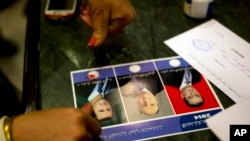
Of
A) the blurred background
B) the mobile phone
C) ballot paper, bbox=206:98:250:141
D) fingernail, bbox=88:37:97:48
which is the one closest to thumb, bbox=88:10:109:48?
fingernail, bbox=88:37:97:48

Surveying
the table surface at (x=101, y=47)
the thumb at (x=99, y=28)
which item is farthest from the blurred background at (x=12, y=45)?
the thumb at (x=99, y=28)

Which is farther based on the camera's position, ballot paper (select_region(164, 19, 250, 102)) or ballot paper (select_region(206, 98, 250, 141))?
ballot paper (select_region(164, 19, 250, 102))

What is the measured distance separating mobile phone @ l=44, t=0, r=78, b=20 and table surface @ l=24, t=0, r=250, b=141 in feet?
0.06

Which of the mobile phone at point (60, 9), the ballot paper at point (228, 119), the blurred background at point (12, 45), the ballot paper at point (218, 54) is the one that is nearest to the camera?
the ballot paper at point (228, 119)

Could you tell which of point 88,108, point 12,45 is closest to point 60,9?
point 88,108

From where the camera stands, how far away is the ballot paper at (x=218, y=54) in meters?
0.61

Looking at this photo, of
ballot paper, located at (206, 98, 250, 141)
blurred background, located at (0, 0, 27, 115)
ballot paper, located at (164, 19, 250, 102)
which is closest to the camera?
ballot paper, located at (206, 98, 250, 141)

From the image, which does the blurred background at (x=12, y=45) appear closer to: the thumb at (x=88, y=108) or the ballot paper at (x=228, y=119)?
the thumb at (x=88, y=108)

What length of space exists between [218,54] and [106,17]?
25 centimetres

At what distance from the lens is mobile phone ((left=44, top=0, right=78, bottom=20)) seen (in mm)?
730

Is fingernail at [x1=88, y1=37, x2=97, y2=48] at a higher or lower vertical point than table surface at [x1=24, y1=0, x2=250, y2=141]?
higher

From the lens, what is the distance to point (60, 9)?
74 cm

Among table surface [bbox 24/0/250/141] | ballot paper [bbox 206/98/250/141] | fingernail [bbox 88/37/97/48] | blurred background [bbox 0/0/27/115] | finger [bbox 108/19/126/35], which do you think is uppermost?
finger [bbox 108/19/126/35]

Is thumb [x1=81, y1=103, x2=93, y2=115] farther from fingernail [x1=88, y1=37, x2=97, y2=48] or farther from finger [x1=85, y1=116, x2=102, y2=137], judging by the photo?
fingernail [x1=88, y1=37, x2=97, y2=48]
